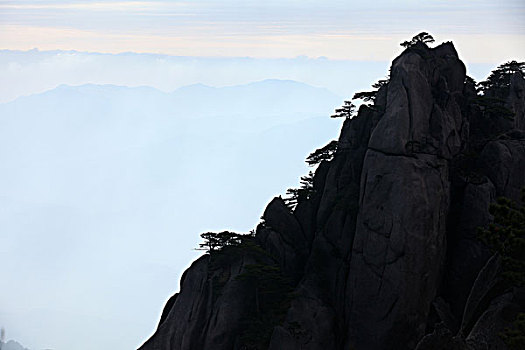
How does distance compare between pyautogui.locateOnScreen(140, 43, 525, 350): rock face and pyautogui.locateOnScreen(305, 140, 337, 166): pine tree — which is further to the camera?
pyautogui.locateOnScreen(305, 140, 337, 166): pine tree

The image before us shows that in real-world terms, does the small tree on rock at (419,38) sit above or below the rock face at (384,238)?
above

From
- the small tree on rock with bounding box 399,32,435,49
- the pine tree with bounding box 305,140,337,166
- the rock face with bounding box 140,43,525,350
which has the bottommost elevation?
the rock face with bounding box 140,43,525,350

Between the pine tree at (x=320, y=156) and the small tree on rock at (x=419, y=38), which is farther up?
the small tree on rock at (x=419, y=38)

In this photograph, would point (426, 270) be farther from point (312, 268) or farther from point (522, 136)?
point (522, 136)

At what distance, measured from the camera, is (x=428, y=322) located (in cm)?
3338

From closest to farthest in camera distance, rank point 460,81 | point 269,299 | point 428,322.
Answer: point 428,322
point 269,299
point 460,81

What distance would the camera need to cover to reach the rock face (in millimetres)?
33469

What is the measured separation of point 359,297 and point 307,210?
8023mm

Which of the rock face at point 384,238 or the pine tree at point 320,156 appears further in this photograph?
the pine tree at point 320,156

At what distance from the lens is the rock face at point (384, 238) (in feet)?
110

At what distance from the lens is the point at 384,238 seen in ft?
111

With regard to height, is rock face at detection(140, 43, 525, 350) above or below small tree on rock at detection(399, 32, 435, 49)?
below

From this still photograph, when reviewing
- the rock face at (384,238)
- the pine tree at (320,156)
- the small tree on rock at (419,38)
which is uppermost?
the small tree on rock at (419,38)

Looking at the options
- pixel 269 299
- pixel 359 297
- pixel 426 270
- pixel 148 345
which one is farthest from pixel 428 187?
pixel 148 345
